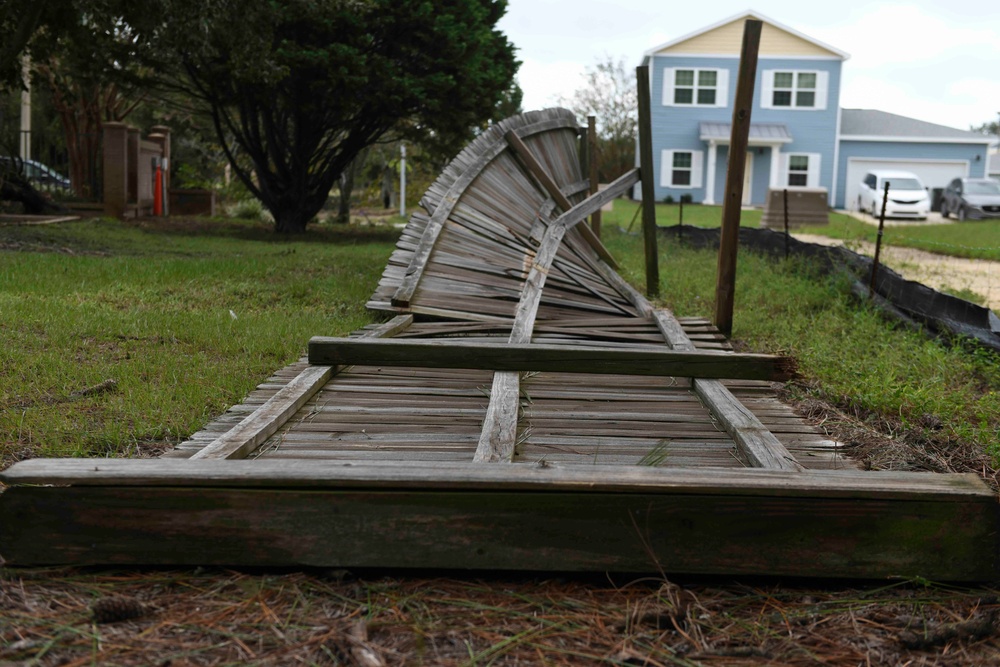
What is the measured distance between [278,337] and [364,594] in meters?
3.85

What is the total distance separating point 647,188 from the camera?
966 cm

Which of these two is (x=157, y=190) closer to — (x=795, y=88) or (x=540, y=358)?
(x=540, y=358)

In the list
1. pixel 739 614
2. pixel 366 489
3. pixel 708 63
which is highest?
pixel 708 63

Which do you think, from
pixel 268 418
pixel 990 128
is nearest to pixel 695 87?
pixel 268 418

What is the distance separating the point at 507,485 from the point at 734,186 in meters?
4.80

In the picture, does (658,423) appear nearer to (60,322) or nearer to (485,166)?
(60,322)

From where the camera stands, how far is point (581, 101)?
139ft

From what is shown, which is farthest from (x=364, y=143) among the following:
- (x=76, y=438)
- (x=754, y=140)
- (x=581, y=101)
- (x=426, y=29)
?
(x=581, y=101)

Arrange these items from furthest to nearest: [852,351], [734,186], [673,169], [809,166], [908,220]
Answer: [673,169] → [809,166] → [908,220] → [734,186] → [852,351]

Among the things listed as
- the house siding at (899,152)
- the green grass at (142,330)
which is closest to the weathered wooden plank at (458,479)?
the green grass at (142,330)

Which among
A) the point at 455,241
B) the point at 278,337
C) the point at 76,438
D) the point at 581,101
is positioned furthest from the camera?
the point at 581,101

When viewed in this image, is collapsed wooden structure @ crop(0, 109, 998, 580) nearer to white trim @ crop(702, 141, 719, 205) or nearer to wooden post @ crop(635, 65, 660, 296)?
wooden post @ crop(635, 65, 660, 296)


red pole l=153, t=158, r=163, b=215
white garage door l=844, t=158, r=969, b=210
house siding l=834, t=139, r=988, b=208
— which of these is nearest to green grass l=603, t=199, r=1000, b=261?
house siding l=834, t=139, r=988, b=208

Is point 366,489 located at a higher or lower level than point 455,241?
lower
